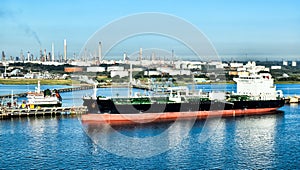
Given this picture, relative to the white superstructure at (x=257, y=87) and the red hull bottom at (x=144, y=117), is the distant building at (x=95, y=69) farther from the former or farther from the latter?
the red hull bottom at (x=144, y=117)

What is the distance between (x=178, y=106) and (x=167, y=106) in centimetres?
36

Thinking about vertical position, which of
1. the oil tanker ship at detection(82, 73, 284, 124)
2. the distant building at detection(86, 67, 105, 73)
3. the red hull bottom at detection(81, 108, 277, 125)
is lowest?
the red hull bottom at detection(81, 108, 277, 125)

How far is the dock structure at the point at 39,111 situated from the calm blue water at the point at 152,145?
47.6 inches

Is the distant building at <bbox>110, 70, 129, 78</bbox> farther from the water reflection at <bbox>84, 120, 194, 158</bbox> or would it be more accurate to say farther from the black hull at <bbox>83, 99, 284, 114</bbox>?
the water reflection at <bbox>84, 120, 194, 158</bbox>

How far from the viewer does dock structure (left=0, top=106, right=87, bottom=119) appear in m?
13.3

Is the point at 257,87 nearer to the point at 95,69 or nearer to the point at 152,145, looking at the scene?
the point at 152,145

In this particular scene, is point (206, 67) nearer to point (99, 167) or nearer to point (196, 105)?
point (196, 105)

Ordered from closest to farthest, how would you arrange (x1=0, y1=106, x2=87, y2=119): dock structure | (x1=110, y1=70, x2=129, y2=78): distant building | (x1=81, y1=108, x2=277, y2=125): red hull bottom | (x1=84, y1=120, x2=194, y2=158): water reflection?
1. (x1=84, y1=120, x2=194, y2=158): water reflection
2. (x1=81, y1=108, x2=277, y2=125): red hull bottom
3. (x1=0, y1=106, x2=87, y2=119): dock structure
4. (x1=110, y1=70, x2=129, y2=78): distant building

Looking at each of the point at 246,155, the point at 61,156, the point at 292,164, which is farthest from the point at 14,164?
the point at 292,164

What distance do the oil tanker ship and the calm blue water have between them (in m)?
0.83

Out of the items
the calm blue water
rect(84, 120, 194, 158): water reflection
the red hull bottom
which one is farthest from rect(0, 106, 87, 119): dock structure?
rect(84, 120, 194, 158): water reflection

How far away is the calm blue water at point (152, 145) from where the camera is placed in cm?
720

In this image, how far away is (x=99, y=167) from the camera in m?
6.98

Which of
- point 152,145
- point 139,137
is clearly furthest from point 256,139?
point 139,137
